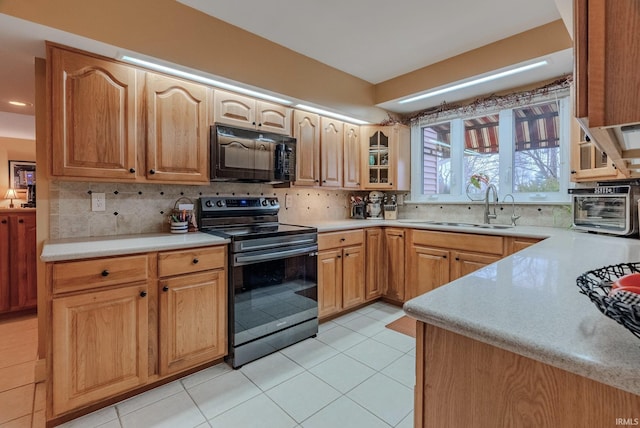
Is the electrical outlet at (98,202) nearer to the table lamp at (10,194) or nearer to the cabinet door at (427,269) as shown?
the cabinet door at (427,269)

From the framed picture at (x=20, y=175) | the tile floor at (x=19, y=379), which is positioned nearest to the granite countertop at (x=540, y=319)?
the tile floor at (x=19, y=379)

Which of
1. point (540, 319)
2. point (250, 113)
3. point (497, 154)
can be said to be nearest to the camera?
point (540, 319)

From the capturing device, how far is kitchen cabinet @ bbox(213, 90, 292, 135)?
242 cm

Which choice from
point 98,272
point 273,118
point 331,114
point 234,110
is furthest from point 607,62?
point 331,114

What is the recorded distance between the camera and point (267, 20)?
7.62 ft

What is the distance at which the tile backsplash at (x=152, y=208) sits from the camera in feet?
6.70

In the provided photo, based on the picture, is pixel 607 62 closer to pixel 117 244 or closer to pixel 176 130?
pixel 117 244

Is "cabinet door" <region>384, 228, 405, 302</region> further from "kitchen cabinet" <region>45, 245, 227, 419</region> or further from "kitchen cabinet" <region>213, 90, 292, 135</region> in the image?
"kitchen cabinet" <region>45, 245, 227, 419</region>

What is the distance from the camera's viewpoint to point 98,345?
5.49 ft

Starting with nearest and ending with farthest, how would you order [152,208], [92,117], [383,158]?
1. [92,117]
2. [152,208]
3. [383,158]

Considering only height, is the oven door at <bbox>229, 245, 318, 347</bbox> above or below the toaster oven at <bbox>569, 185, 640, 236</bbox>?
below

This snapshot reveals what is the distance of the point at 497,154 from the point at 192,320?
3.24m

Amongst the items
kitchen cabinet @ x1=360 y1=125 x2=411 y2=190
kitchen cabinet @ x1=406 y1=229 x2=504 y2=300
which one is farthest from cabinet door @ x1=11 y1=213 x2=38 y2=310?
kitchen cabinet @ x1=406 y1=229 x2=504 y2=300

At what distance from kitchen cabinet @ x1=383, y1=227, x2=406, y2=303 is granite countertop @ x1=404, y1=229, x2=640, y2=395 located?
196cm
